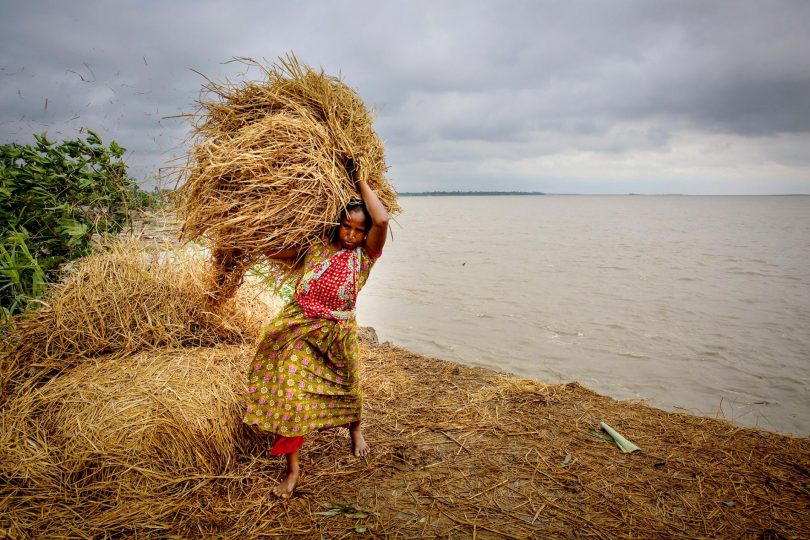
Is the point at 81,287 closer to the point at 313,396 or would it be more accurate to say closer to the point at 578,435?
the point at 313,396

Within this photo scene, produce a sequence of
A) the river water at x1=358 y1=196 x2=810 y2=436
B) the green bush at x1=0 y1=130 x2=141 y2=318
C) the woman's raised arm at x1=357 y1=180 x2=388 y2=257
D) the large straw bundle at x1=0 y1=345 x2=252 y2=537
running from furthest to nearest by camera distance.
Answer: the river water at x1=358 y1=196 x2=810 y2=436 < the green bush at x1=0 y1=130 x2=141 y2=318 < the woman's raised arm at x1=357 y1=180 x2=388 y2=257 < the large straw bundle at x1=0 y1=345 x2=252 y2=537

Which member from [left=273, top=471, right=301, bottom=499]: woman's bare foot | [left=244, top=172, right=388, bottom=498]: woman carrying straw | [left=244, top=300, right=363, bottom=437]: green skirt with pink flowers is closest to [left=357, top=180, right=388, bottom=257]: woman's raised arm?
[left=244, top=172, right=388, bottom=498]: woman carrying straw

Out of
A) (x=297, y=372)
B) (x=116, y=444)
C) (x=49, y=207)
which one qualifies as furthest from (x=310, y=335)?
(x=49, y=207)

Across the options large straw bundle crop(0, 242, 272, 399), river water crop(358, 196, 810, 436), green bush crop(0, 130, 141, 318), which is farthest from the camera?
river water crop(358, 196, 810, 436)

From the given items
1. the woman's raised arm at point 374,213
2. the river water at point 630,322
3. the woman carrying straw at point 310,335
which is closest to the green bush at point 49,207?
the woman carrying straw at point 310,335

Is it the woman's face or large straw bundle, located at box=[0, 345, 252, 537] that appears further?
the woman's face

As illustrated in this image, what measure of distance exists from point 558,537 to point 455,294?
896 cm

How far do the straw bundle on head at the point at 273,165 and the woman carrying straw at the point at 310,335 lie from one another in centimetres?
14

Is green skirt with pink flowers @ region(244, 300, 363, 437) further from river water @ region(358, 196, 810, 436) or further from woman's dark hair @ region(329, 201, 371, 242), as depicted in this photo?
river water @ region(358, 196, 810, 436)

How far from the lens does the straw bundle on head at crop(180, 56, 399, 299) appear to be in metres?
2.28

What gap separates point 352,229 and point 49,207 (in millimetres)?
3105

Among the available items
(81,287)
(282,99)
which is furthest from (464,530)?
(81,287)

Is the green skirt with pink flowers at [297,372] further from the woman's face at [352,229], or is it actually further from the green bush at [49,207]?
the green bush at [49,207]

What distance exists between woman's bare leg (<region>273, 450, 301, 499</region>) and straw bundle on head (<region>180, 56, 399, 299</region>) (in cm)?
124
